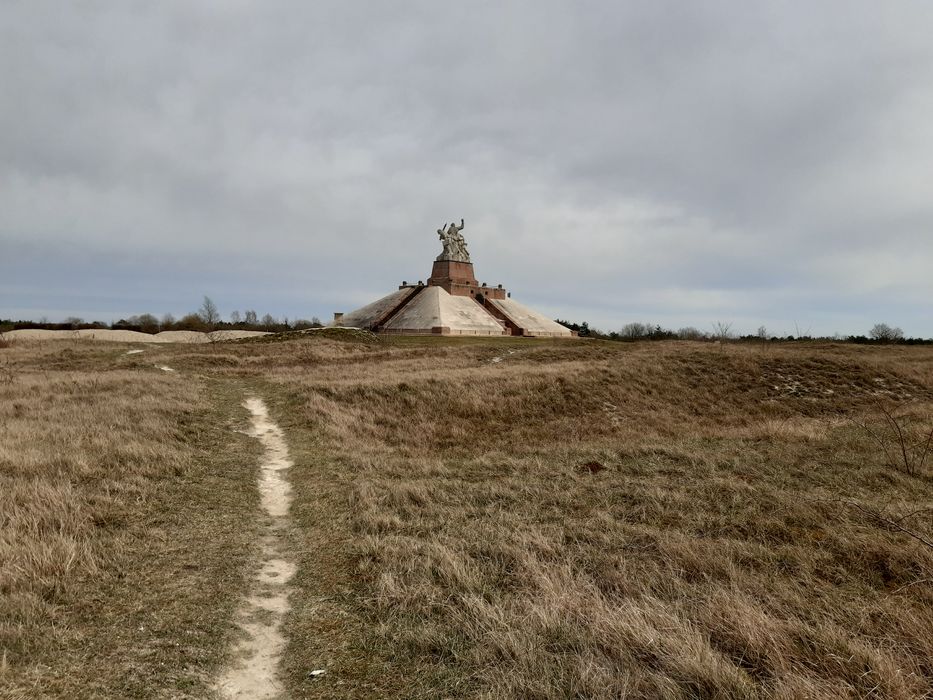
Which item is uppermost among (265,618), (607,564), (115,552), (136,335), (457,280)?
(457,280)

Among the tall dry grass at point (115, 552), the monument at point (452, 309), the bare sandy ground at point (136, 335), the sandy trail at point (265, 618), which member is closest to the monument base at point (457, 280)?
the monument at point (452, 309)

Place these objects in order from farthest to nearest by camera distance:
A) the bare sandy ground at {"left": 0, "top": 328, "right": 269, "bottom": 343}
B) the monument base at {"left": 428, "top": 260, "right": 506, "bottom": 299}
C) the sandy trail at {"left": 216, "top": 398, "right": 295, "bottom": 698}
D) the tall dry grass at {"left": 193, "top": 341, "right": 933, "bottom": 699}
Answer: the monument base at {"left": 428, "top": 260, "right": 506, "bottom": 299}, the bare sandy ground at {"left": 0, "top": 328, "right": 269, "bottom": 343}, the sandy trail at {"left": 216, "top": 398, "right": 295, "bottom": 698}, the tall dry grass at {"left": 193, "top": 341, "right": 933, "bottom": 699}

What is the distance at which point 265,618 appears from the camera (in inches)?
205

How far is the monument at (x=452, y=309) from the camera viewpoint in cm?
5369

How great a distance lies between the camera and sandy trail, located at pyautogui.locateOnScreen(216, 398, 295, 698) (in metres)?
4.21

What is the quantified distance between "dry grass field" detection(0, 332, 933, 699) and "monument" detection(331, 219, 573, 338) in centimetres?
3747

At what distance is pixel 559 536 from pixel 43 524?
6.35 meters

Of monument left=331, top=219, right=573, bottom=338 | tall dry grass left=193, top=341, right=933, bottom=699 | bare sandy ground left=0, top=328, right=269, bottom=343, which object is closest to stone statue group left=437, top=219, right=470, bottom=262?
monument left=331, top=219, right=573, bottom=338

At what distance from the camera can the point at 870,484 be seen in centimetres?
999

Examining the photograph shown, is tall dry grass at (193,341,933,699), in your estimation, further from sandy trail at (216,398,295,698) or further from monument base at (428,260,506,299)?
monument base at (428,260,506,299)

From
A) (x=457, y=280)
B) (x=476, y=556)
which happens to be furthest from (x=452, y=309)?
(x=476, y=556)

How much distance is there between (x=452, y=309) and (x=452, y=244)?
12185mm

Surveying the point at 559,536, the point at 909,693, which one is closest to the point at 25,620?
the point at 559,536

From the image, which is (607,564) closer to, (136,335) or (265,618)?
(265,618)
